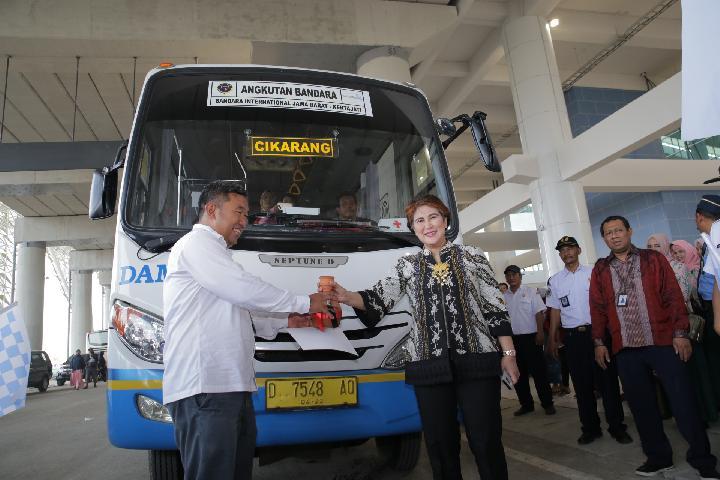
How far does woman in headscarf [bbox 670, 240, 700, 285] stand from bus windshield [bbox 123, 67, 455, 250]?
9.69 ft

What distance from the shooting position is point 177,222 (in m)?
2.88

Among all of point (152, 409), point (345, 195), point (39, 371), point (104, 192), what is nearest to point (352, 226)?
point (345, 195)

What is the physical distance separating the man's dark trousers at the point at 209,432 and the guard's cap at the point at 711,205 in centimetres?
305

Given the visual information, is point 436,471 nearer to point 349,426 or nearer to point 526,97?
point 349,426

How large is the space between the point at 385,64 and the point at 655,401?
24.8ft

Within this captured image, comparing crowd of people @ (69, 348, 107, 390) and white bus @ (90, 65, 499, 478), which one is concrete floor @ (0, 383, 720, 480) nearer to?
white bus @ (90, 65, 499, 478)

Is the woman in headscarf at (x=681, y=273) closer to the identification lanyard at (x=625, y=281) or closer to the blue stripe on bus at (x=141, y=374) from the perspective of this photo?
the identification lanyard at (x=625, y=281)

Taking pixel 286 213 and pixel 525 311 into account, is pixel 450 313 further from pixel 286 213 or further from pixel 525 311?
pixel 525 311

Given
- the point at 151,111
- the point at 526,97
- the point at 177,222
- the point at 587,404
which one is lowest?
the point at 587,404

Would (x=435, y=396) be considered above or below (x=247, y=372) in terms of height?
below

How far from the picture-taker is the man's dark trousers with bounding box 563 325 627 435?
3.96m

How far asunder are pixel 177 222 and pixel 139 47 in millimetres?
7076

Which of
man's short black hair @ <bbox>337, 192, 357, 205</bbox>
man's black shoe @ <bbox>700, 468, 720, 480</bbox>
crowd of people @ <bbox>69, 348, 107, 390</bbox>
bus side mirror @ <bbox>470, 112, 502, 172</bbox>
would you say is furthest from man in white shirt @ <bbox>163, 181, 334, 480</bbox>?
crowd of people @ <bbox>69, 348, 107, 390</bbox>

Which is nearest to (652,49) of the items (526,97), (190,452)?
Result: (526,97)
